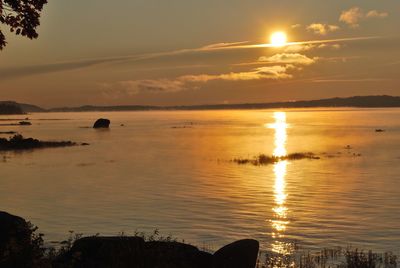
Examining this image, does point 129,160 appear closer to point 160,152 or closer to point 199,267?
point 160,152

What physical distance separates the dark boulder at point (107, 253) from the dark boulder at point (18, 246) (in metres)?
1.17

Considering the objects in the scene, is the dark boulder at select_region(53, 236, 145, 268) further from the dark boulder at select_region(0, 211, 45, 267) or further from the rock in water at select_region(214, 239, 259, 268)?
the rock in water at select_region(214, 239, 259, 268)

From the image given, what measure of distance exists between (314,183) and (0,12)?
36.7 m

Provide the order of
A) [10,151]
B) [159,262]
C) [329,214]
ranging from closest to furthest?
[159,262]
[329,214]
[10,151]

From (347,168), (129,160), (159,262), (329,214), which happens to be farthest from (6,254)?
(129,160)

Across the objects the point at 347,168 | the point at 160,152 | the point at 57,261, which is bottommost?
the point at 57,261

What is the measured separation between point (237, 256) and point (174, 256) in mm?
2067

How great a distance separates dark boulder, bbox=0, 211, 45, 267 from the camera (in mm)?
13469

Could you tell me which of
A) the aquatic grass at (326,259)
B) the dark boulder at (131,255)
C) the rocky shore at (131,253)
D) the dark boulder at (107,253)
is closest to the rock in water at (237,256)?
the rocky shore at (131,253)

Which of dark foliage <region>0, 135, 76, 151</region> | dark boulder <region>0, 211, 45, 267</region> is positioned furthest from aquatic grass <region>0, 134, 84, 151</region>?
dark boulder <region>0, 211, 45, 267</region>

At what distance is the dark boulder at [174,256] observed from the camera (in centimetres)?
1525

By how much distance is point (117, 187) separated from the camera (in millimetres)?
44844

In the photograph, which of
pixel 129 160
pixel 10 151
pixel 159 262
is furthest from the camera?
pixel 10 151

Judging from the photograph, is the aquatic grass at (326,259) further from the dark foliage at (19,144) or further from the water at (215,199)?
the dark foliage at (19,144)
